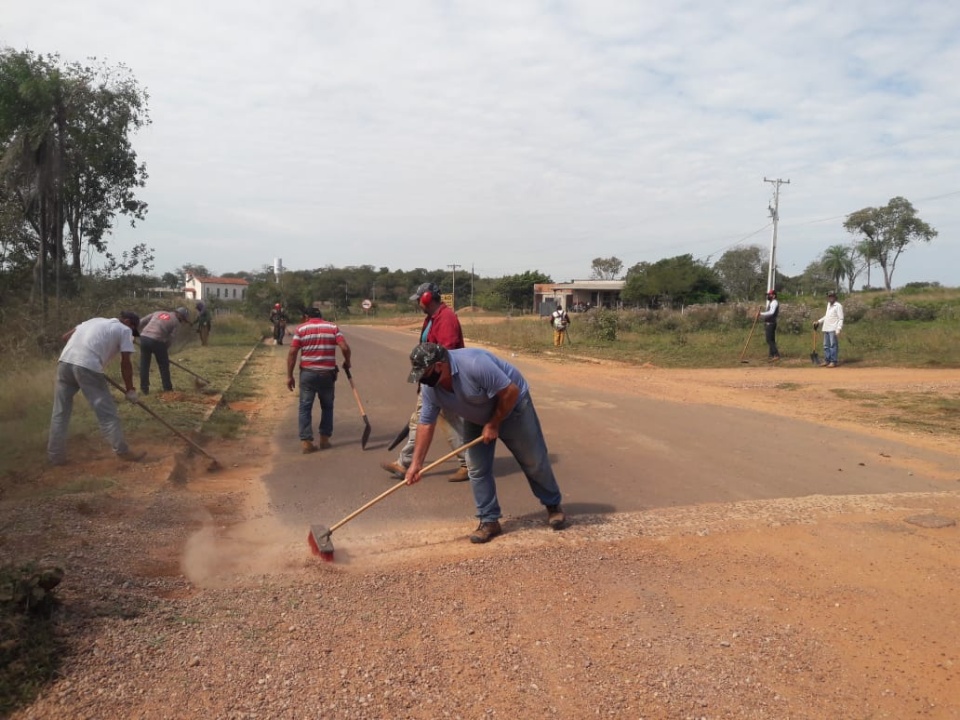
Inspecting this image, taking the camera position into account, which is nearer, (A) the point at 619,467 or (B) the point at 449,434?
(B) the point at 449,434

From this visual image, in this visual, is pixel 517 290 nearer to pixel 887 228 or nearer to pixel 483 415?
pixel 887 228

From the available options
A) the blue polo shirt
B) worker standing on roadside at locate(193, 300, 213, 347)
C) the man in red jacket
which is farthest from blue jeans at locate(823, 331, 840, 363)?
worker standing on roadside at locate(193, 300, 213, 347)

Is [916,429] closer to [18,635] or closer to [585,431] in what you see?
[585,431]

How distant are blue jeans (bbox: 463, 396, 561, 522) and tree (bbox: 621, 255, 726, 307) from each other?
46671 millimetres

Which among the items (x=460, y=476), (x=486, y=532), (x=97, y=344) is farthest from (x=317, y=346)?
(x=486, y=532)

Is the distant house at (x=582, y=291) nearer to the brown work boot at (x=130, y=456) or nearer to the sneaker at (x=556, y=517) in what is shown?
the brown work boot at (x=130, y=456)

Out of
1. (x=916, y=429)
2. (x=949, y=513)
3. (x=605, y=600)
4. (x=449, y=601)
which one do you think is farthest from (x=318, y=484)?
(x=916, y=429)

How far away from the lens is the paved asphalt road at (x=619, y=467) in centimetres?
582

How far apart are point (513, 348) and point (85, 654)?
20512mm

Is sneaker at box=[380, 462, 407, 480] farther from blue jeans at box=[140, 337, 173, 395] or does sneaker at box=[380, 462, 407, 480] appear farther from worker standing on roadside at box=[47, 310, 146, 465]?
blue jeans at box=[140, 337, 173, 395]

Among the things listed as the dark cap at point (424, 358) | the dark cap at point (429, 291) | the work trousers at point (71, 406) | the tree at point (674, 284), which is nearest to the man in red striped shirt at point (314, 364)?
the dark cap at point (429, 291)

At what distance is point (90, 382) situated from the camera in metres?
6.67

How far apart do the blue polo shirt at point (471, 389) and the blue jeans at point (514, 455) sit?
5.7 inches

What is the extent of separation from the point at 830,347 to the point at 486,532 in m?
12.7
